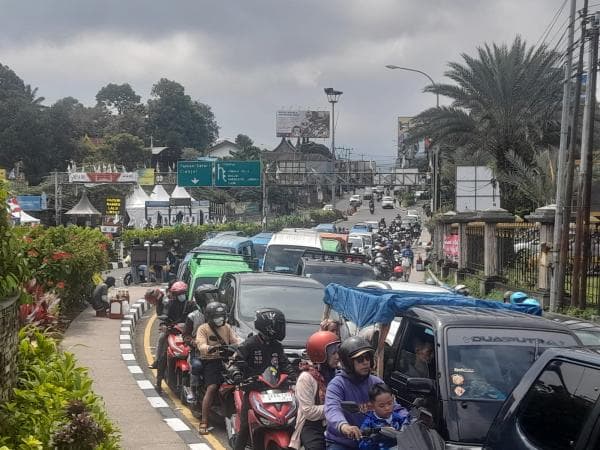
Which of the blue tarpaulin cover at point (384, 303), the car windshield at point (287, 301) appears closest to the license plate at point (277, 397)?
the blue tarpaulin cover at point (384, 303)

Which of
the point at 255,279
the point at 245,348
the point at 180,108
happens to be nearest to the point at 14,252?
the point at 245,348

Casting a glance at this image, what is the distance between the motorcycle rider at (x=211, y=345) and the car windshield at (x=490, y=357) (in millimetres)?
3585

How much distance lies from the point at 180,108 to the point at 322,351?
118 metres

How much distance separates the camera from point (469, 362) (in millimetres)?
6449

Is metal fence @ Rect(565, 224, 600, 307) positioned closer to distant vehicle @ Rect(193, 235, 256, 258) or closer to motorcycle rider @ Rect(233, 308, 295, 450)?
distant vehicle @ Rect(193, 235, 256, 258)

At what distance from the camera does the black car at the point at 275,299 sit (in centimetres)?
1066

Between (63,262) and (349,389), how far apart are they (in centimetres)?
1072

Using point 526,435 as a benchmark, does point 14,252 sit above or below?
above

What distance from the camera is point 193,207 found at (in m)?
63.2

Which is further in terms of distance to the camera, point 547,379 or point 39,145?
point 39,145

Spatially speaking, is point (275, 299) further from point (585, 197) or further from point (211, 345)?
point (585, 197)

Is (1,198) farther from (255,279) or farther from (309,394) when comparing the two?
(255,279)

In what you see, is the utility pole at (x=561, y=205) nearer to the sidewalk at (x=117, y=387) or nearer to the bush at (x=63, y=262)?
the sidewalk at (x=117, y=387)

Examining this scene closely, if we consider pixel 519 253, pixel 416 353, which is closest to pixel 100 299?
pixel 519 253
